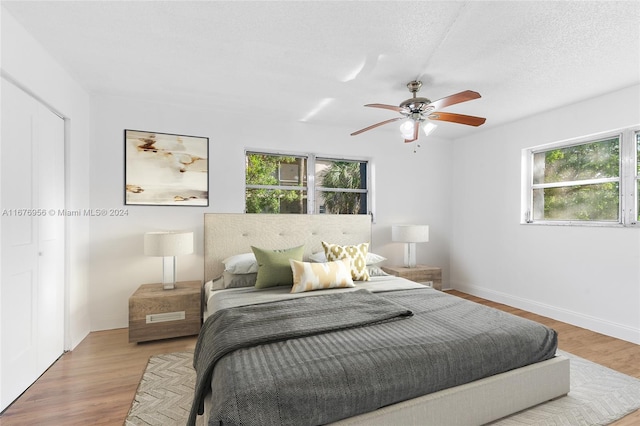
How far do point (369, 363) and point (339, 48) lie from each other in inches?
83.6

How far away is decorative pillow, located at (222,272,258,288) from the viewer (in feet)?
9.87

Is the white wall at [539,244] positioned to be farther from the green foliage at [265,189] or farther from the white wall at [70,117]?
the white wall at [70,117]

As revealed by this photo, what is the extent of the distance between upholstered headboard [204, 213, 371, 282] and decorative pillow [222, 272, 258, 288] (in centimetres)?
49

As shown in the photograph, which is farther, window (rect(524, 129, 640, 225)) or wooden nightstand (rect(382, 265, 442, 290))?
wooden nightstand (rect(382, 265, 442, 290))

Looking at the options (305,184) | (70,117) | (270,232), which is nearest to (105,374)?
(270,232)

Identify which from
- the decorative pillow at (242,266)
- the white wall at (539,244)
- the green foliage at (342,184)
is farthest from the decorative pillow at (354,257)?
the white wall at (539,244)

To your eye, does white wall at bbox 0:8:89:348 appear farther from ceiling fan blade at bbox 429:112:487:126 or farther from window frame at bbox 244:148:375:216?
ceiling fan blade at bbox 429:112:487:126

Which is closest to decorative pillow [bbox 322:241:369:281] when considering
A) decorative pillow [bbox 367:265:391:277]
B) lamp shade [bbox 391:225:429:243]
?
decorative pillow [bbox 367:265:391:277]

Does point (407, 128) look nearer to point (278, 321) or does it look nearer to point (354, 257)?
point (354, 257)

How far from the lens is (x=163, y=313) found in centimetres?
290

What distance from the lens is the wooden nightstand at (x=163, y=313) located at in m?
2.82

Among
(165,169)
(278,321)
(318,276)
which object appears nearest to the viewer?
(278,321)

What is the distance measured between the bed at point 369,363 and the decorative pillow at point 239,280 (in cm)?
47

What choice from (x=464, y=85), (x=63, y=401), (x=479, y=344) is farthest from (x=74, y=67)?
(x=479, y=344)
